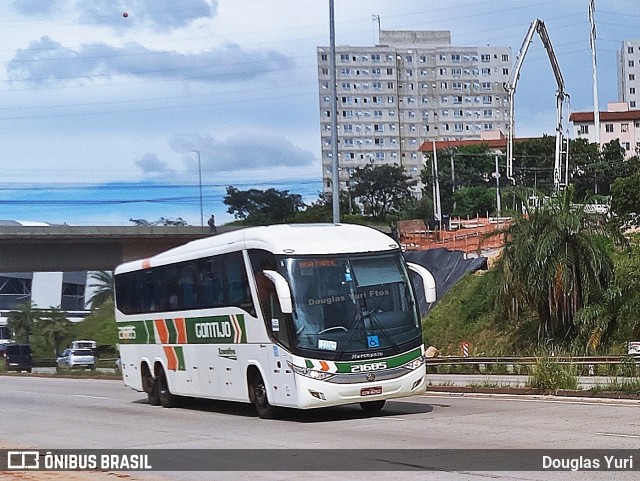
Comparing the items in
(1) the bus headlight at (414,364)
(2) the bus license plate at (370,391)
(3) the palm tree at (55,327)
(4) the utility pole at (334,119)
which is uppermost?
(4) the utility pole at (334,119)

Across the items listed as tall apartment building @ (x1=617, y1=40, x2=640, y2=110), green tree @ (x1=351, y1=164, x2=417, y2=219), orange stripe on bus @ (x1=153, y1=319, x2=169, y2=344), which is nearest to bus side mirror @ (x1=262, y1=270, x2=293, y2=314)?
orange stripe on bus @ (x1=153, y1=319, x2=169, y2=344)

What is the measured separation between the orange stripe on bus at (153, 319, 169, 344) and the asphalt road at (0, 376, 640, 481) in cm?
162

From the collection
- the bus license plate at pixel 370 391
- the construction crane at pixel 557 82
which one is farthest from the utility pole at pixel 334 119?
the construction crane at pixel 557 82

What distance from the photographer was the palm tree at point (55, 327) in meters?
97.4

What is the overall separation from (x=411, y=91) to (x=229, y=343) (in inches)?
5193

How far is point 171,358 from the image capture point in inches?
953

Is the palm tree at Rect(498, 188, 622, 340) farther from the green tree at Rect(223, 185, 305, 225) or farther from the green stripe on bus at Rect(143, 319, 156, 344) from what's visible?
the green tree at Rect(223, 185, 305, 225)

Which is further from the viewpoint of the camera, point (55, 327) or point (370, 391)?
point (55, 327)

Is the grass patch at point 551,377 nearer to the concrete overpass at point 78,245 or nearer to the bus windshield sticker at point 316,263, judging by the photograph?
the bus windshield sticker at point 316,263

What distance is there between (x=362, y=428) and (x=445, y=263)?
118 feet

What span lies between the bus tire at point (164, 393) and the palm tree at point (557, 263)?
15880 mm

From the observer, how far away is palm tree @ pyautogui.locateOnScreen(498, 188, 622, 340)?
36.6m

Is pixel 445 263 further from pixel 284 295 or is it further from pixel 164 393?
pixel 284 295

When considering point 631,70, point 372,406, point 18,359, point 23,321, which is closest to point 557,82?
point 18,359
